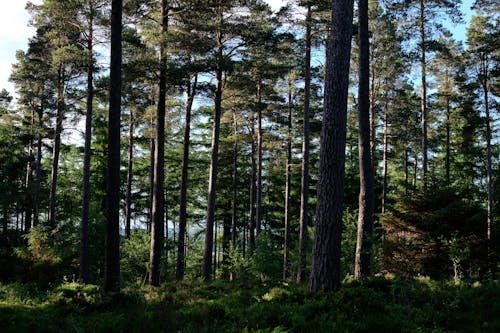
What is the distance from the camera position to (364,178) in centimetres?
995

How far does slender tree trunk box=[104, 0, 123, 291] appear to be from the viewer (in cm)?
941

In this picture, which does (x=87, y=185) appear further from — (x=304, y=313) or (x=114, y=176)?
(x=304, y=313)

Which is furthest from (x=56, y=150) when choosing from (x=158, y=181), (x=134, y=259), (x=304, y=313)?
(x=304, y=313)

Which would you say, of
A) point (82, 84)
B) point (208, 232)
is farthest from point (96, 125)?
point (208, 232)

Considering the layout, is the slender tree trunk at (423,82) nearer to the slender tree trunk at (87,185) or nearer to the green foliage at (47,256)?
the slender tree trunk at (87,185)

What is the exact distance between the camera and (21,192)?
25062 millimetres

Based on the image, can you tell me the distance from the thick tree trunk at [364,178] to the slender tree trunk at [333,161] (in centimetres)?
256

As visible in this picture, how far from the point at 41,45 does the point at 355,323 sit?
76.4 feet

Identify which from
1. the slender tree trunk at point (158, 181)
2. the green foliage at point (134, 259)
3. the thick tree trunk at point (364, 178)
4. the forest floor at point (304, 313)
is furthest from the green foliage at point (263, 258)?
the forest floor at point (304, 313)

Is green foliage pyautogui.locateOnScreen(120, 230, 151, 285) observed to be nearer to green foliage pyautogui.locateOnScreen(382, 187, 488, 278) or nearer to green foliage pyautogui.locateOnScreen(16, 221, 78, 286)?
green foliage pyautogui.locateOnScreen(16, 221, 78, 286)

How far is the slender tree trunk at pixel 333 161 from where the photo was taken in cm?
706

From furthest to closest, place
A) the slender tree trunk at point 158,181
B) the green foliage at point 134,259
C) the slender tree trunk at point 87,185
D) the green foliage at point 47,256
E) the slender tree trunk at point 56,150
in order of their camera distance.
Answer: the slender tree trunk at point 56,150, the green foliage at point 134,259, the green foliage at point 47,256, the slender tree trunk at point 87,185, the slender tree trunk at point 158,181

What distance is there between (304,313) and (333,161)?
9.41 feet

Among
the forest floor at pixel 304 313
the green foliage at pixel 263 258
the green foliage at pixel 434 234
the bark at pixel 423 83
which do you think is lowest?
the green foliage at pixel 263 258
